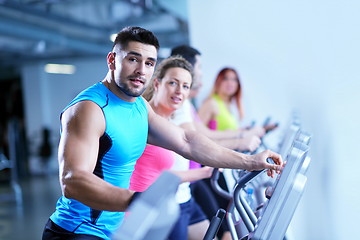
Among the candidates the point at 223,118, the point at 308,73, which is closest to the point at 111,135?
the point at 223,118

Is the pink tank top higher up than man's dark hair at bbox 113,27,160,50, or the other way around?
man's dark hair at bbox 113,27,160,50

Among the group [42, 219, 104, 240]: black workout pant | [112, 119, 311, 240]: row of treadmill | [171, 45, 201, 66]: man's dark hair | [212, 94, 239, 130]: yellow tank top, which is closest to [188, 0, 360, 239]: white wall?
[212, 94, 239, 130]: yellow tank top

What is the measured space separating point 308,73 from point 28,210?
15.4 ft

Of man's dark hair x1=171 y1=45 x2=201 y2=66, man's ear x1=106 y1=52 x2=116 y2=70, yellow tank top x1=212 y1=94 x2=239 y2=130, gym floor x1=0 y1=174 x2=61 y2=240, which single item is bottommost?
gym floor x1=0 y1=174 x2=61 y2=240

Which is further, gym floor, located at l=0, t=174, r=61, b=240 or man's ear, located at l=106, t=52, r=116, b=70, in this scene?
gym floor, located at l=0, t=174, r=61, b=240

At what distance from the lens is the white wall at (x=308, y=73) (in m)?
3.10

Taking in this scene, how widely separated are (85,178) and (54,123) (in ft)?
37.5

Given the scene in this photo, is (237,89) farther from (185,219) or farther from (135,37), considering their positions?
(135,37)

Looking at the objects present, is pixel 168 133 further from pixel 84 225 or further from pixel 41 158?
pixel 41 158

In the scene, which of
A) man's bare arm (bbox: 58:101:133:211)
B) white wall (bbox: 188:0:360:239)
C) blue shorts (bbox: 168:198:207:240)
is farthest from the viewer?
white wall (bbox: 188:0:360:239)

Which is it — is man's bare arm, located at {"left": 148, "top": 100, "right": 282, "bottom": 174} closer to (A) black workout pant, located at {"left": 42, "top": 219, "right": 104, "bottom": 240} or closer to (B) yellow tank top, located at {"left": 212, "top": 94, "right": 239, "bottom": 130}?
(A) black workout pant, located at {"left": 42, "top": 219, "right": 104, "bottom": 240}

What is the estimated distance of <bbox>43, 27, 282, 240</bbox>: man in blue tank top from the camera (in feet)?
3.97

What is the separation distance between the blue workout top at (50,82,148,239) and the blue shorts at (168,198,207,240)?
629 mm

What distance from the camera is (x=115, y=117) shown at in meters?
1.37
